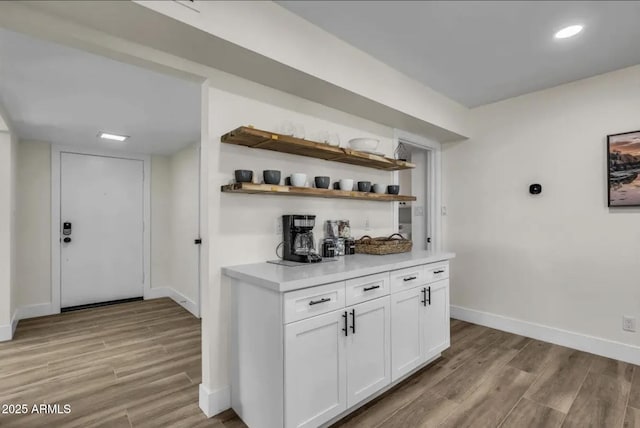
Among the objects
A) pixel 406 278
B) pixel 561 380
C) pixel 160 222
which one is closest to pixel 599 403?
pixel 561 380

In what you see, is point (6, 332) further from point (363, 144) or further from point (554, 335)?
point (554, 335)

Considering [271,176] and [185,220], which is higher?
[271,176]

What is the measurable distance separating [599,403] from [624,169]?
1889 millimetres

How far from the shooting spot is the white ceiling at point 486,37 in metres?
1.94

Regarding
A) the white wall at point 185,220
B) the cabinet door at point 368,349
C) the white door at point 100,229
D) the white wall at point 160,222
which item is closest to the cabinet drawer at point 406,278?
the cabinet door at point 368,349

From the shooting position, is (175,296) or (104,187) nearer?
(104,187)

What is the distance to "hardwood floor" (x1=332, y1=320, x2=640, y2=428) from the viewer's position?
6.33ft

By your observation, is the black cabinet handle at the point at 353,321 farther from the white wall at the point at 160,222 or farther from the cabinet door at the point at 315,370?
the white wall at the point at 160,222

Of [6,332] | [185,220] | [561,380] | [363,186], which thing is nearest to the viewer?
[561,380]

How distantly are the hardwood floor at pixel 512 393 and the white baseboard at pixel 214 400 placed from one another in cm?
73

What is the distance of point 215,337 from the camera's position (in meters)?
2.04

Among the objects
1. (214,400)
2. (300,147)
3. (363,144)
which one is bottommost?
(214,400)

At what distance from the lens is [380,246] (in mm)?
2658

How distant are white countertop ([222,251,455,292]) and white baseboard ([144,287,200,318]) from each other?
2.41 meters
